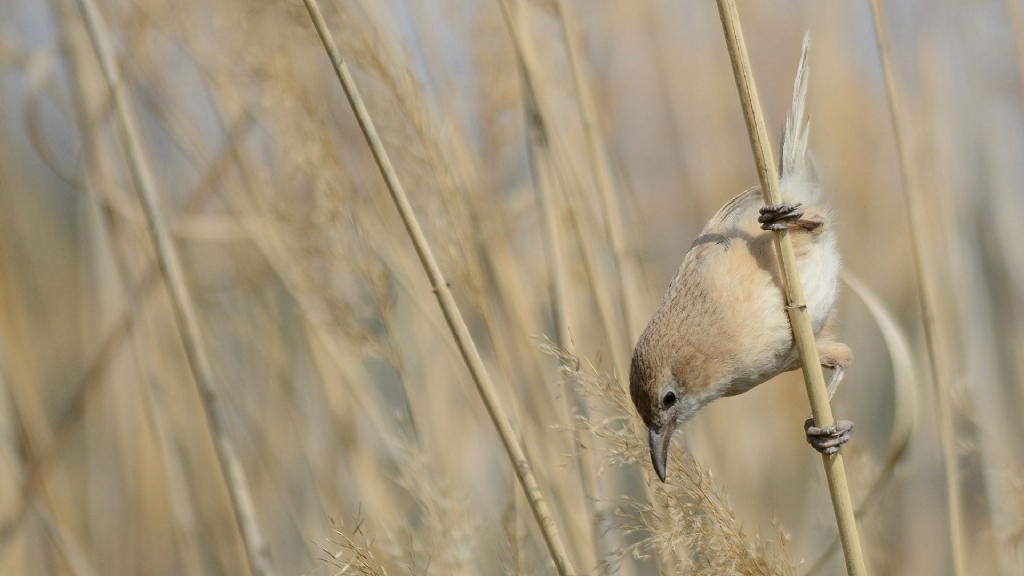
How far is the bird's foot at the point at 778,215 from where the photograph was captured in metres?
0.98

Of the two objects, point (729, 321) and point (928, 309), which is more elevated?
point (729, 321)

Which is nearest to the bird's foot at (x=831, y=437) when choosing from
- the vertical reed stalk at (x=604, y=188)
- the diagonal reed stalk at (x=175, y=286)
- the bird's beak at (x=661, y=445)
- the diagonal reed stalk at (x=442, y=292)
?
the bird's beak at (x=661, y=445)

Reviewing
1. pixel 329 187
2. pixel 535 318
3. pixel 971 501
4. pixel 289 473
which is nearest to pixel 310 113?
pixel 329 187

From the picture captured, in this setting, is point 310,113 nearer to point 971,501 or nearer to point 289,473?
point 289,473

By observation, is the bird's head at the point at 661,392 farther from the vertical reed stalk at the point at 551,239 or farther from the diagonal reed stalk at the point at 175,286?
the diagonal reed stalk at the point at 175,286

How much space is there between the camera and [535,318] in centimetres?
190

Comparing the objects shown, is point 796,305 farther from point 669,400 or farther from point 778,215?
point 669,400

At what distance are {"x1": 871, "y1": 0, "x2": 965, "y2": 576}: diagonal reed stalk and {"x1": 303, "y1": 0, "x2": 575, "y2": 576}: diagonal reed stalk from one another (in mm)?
714

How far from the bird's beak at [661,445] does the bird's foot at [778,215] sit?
1.24 ft

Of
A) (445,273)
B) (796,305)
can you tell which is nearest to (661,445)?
(796,305)

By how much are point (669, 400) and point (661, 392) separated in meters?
0.03

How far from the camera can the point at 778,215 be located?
98cm

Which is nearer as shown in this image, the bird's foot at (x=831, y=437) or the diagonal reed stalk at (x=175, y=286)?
the bird's foot at (x=831, y=437)

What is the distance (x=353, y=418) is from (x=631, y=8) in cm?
160
